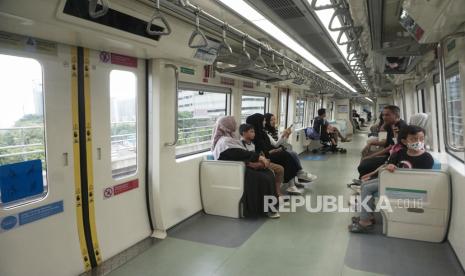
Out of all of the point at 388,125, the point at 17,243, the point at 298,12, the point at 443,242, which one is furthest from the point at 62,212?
the point at 388,125

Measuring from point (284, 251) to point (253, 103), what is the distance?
4.18 metres

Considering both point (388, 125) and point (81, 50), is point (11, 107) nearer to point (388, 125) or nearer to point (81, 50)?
point (81, 50)

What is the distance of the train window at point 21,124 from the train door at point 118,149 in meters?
0.46

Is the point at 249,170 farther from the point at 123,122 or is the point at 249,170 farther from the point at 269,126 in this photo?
the point at 269,126

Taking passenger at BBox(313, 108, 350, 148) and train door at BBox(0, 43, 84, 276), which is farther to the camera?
passenger at BBox(313, 108, 350, 148)

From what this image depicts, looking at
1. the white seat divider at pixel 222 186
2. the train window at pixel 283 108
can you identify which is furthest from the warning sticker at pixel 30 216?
the train window at pixel 283 108

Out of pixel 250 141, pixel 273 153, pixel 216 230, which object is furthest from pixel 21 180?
pixel 273 153

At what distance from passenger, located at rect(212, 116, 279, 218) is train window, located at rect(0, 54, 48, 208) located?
2.20 m

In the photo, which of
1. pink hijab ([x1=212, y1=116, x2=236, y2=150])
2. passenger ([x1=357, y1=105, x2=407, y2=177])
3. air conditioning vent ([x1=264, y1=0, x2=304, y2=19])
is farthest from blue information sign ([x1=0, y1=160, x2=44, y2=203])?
passenger ([x1=357, y1=105, x2=407, y2=177])

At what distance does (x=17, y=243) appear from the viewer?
7.33 ft

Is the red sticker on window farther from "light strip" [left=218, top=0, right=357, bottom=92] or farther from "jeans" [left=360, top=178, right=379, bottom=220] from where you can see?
"jeans" [left=360, top=178, right=379, bottom=220]

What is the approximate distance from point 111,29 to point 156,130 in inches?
54.4

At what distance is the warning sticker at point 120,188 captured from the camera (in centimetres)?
299

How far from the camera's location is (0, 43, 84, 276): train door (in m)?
2.20
